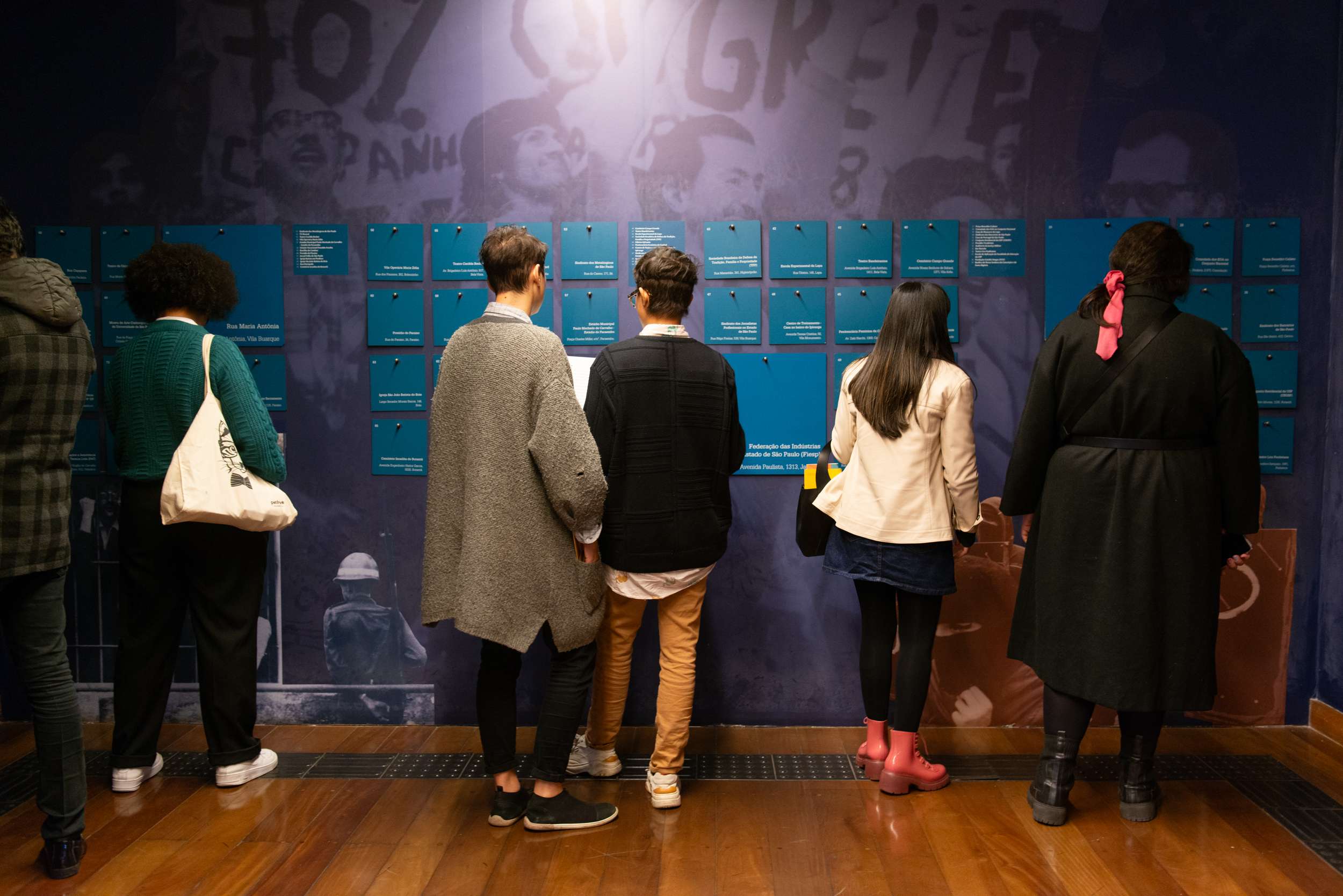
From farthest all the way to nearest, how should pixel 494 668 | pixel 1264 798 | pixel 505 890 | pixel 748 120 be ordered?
pixel 748 120 → pixel 1264 798 → pixel 494 668 → pixel 505 890

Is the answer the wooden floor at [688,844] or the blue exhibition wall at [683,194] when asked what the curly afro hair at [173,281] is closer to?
the blue exhibition wall at [683,194]

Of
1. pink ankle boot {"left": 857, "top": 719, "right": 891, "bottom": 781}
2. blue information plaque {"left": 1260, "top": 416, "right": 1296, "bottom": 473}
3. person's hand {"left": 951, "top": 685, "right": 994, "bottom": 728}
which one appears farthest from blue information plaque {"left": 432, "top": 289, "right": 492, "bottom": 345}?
blue information plaque {"left": 1260, "top": 416, "right": 1296, "bottom": 473}

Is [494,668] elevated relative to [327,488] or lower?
lower

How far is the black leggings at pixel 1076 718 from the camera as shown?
2.46 meters

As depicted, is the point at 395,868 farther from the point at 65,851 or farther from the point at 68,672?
the point at 68,672

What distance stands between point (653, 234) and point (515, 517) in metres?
1.34

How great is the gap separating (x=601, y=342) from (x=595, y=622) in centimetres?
115

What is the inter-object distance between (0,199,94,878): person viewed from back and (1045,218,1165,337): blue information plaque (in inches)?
119

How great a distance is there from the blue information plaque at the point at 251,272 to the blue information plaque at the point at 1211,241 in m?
3.24

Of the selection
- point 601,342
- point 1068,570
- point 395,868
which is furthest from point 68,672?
point 1068,570

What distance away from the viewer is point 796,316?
10.4 ft

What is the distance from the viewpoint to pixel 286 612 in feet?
10.7

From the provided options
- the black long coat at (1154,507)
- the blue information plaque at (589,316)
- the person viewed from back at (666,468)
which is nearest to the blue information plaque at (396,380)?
the blue information plaque at (589,316)

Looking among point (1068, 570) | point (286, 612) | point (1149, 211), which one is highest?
point (1149, 211)
